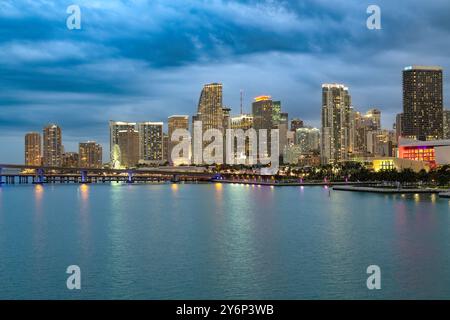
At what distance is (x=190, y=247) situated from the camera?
35.4m

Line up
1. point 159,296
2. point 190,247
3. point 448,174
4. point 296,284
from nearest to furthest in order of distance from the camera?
1. point 159,296
2. point 296,284
3. point 190,247
4. point 448,174

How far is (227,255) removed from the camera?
32594 mm

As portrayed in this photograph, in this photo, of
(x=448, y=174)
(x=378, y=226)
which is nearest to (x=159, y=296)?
(x=378, y=226)

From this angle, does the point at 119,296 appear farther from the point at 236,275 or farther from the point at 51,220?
the point at 51,220

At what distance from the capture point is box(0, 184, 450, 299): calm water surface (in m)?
24.5

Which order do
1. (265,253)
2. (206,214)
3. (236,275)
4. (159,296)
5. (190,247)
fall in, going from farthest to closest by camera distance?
(206,214) < (190,247) < (265,253) < (236,275) < (159,296)

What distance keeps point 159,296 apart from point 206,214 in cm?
3463

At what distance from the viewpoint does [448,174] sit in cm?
11131

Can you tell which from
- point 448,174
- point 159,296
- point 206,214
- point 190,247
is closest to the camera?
point 159,296

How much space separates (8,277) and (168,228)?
19.7 m

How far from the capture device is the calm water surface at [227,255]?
80.2 feet

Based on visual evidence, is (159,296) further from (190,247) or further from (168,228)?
(168,228)
